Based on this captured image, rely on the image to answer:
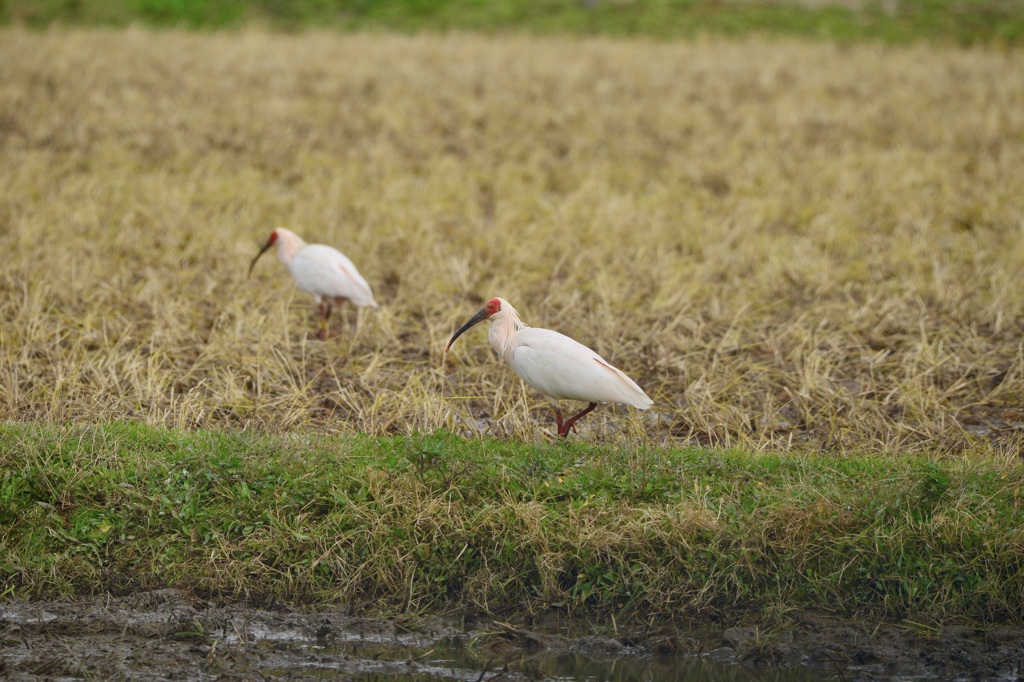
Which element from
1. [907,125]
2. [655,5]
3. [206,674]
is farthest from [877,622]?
[655,5]

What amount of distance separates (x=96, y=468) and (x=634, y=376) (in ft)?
13.1

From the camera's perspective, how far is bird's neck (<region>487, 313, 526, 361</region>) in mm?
6918

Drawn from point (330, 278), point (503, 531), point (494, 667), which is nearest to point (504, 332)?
point (503, 531)

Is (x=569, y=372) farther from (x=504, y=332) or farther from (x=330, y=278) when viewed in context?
(x=330, y=278)

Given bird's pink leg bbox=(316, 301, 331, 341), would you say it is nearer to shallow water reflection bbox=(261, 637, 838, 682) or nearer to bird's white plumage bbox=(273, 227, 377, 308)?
bird's white plumage bbox=(273, 227, 377, 308)

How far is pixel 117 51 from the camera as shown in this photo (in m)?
18.3

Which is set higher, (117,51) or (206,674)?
(117,51)

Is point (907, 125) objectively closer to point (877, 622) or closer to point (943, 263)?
→ point (943, 263)

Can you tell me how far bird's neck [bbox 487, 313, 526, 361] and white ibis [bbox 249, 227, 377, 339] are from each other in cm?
180

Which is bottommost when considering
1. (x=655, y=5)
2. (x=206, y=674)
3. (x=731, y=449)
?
(x=206, y=674)

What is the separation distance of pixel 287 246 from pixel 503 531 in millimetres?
A: 4451

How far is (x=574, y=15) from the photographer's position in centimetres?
2420

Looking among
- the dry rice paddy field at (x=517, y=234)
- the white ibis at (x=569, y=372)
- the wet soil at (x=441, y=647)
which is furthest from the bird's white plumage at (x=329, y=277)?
the wet soil at (x=441, y=647)

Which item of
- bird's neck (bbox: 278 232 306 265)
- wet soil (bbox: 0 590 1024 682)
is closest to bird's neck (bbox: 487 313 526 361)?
wet soil (bbox: 0 590 1024 682)
